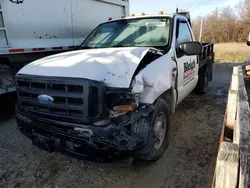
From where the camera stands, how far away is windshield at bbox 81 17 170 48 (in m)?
3.51

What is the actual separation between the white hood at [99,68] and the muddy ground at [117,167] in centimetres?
100

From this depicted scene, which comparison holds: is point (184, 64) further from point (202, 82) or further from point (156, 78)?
point (202, 82)

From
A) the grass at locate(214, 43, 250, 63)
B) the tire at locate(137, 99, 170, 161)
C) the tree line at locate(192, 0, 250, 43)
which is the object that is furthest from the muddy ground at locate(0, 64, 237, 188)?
the tree line at locate(192, 0, 250, 43)

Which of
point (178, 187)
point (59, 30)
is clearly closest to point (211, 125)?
point (178, 187)

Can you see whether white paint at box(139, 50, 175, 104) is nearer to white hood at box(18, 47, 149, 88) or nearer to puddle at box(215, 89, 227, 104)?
white hood at box(18, 47, 149, 88)

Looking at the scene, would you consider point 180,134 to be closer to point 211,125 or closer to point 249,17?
point 211,125

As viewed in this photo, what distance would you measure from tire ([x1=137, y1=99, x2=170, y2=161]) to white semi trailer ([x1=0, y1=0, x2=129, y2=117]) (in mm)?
3321

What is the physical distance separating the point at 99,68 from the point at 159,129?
45.1 inches

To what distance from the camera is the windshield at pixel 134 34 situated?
3508 millimetres

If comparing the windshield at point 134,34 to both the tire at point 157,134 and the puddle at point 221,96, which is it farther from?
the puddle at point 221,96

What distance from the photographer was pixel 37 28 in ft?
16.7

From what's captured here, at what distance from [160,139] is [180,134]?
102 centimetres

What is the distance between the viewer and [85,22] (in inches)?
251

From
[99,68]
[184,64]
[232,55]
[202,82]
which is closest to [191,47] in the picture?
[184,64]
